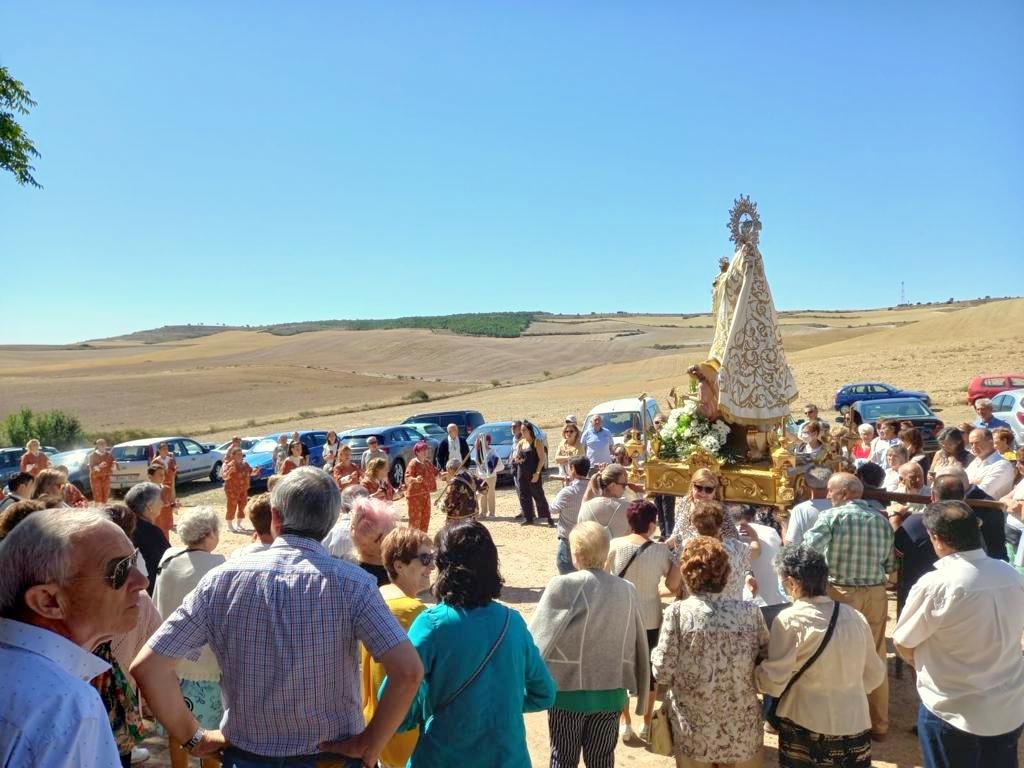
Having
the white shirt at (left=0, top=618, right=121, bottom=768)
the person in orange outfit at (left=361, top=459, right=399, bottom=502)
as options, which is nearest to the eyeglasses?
the white shirt at (left=0, top=618, right=121, bottom=768)

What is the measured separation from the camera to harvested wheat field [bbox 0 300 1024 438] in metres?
40.5

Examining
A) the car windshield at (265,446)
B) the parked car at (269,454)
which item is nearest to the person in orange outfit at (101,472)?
the parked car at (269,454)

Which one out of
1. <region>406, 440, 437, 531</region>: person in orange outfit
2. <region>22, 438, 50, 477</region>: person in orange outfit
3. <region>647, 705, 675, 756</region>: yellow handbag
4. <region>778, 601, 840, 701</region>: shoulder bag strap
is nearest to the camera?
<region>778, 601, 840, 701</region>: shoulder bag strap

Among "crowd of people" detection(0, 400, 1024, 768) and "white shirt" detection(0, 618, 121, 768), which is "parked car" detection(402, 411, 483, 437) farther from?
"white shirt" detection(0, 618, 121, 768)

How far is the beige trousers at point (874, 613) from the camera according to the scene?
5.41 meters

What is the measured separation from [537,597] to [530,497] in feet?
15.2

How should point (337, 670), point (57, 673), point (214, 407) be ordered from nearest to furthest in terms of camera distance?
1. point (57, 673)
2. point (337, 670)
3. point (214, 407)

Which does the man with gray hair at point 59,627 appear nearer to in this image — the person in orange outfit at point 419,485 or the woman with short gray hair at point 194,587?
the woman with short gray hair at point 194,587

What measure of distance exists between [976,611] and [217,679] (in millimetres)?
4116

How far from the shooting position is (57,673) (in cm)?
179

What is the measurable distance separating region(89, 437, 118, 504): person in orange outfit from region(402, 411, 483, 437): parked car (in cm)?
929

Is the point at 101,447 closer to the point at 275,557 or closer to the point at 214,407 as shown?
the point at 275,557

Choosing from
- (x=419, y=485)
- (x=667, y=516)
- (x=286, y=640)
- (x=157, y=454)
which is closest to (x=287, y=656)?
(x=286, y=640)

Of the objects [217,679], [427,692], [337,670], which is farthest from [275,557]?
[217,679]
